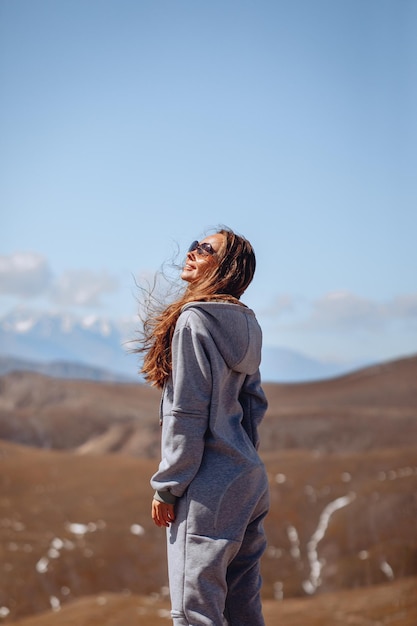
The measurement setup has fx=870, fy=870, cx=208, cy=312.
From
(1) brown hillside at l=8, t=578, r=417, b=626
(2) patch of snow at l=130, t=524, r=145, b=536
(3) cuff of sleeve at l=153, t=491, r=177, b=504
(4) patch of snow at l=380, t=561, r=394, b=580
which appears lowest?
(1) brown hillside at l=8, t=578, r=417, b=626

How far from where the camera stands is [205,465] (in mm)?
2391

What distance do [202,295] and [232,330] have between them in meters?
0.15

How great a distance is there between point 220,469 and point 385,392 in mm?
13003

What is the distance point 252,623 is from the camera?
2.52 metres

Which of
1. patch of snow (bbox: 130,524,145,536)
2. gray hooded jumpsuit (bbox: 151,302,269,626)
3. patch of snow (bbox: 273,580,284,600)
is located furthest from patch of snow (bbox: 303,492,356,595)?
gray hooded jumpsuit (bbox: 151,302,269,626)

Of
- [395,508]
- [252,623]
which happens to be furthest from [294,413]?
[252,623]

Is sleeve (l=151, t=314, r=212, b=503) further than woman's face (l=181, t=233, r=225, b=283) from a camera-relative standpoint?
No

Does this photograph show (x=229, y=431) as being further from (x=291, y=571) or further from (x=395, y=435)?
(x=395, y=435)

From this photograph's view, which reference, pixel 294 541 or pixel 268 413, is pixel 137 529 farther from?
pixel 268 413

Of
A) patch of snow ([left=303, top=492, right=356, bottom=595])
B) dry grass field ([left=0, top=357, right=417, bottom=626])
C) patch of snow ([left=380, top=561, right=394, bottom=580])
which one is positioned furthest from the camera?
patch of snow ([left=380, top=561, right=394, bottom=580])

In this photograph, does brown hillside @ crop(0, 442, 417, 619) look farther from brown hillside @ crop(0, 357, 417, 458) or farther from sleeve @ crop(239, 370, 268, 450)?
sleeve @ crop(239, 370, 268, 450)

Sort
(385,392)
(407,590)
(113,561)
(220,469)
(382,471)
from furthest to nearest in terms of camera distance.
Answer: (385,392) < (382,471) < (113,561) < (407,590) < (220,469)

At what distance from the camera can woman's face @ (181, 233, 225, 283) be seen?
258 cm

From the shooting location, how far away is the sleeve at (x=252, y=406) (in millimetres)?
2586
